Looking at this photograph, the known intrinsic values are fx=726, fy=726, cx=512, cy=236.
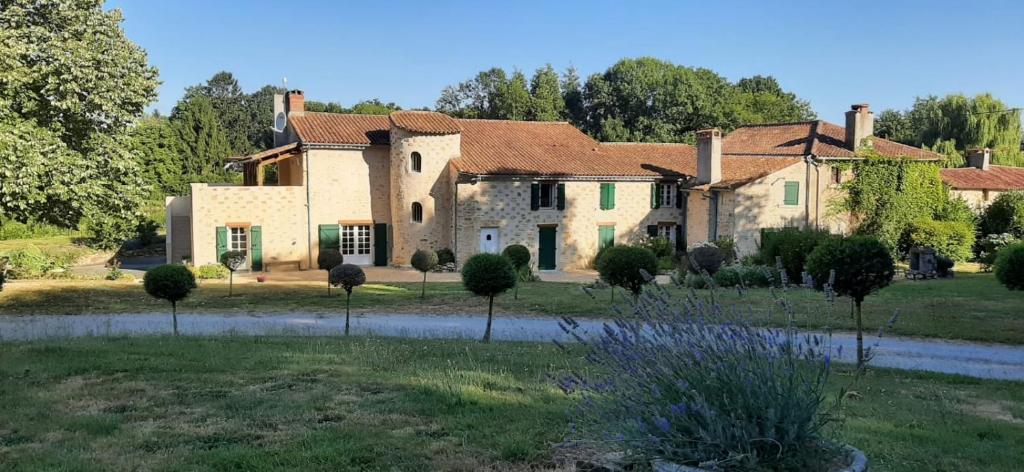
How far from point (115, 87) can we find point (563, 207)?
17178 mm

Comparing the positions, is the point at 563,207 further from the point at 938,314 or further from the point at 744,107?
the point at 744,107

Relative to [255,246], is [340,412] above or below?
below

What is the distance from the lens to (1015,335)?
1391 cm

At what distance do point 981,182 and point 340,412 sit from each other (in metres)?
37.7

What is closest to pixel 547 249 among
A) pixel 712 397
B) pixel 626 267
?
pixel 626 267

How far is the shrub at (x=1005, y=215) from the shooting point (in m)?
31.2

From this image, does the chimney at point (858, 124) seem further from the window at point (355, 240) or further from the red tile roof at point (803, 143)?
the window at point (355, 240)

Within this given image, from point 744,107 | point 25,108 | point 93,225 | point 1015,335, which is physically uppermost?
point 744,107

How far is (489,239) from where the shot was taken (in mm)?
29203

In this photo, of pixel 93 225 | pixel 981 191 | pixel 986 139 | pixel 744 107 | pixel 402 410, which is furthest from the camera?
pixel 744 107

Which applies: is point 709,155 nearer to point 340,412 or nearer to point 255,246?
point 255,246

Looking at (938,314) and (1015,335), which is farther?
(938,314)

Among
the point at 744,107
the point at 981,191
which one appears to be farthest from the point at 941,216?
the point at 744,107

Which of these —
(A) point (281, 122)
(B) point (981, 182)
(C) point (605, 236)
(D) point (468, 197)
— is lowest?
(C) point (605, 236)
